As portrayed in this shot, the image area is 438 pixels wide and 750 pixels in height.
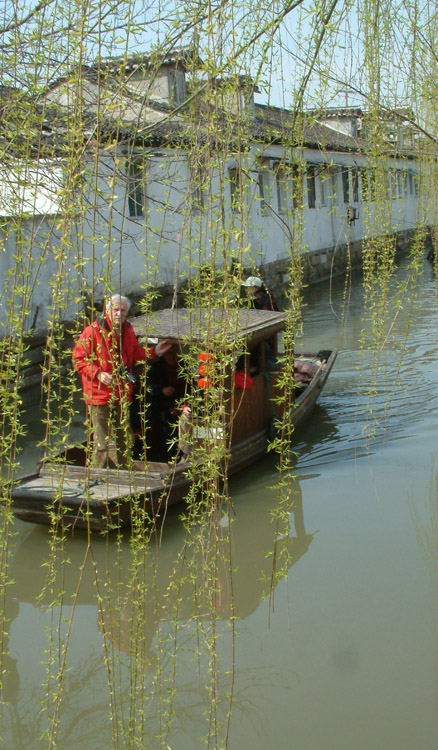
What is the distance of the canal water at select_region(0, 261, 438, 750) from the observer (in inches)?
133

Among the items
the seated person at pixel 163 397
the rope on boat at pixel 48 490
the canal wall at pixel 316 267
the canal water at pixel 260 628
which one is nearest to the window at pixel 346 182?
the canal water at pixel 260 628

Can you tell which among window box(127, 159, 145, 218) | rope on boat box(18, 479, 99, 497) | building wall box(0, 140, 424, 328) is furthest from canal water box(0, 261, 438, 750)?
window box(127, 159, 145, 218)

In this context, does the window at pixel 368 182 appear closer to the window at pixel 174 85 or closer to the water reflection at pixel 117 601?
the window at pixel 174 85

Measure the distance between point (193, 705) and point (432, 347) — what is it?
27.5 ft

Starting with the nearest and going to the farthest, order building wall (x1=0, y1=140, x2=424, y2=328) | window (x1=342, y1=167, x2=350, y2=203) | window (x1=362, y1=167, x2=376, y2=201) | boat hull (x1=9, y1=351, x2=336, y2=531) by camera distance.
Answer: building wall (x1=0, y1=140, x2=424, y2=328)
window (x1=362, y1=167, x2=376, y2=201)
window (x1=342, y1=167, x2=350, y2=203)
boat hull (x1=9, y1=351, x2=336, y2=531)

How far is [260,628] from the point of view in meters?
4.39

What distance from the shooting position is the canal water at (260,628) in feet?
11.1

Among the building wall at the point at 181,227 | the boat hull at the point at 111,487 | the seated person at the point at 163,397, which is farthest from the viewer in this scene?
the seated person at the point at 163,397

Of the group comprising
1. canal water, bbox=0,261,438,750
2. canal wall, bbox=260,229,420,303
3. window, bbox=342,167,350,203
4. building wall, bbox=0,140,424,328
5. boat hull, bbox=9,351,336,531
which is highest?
window, bbox=342,167,350,203

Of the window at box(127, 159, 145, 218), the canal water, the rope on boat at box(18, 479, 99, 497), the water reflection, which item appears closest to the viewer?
the window at box(127, 159, 145, 218)

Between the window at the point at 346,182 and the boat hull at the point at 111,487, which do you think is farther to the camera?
the boat hull at the point at 111,487

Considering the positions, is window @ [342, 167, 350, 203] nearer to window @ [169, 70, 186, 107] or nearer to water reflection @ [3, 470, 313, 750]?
window @ [169, 70, 186, 107]

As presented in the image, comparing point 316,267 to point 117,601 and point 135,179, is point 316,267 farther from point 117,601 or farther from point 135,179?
point 117,601

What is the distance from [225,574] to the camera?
500cm
